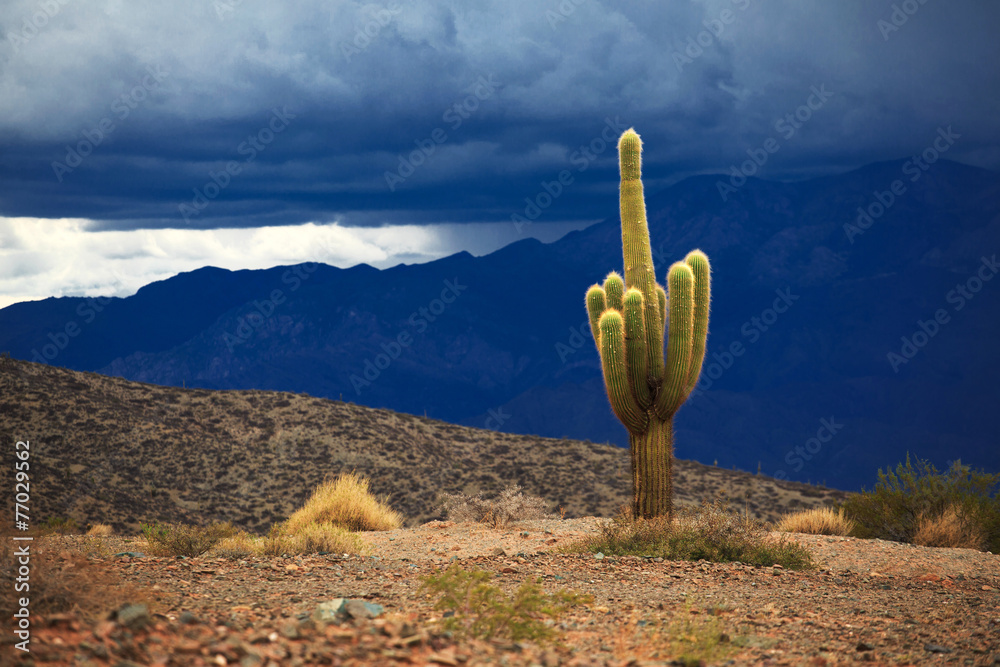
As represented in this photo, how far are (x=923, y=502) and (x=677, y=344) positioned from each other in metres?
8.90

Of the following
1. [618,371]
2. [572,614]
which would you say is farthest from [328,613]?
[618,371]

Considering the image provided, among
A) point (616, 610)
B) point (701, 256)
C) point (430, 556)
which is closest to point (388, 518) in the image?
point (430, 556)

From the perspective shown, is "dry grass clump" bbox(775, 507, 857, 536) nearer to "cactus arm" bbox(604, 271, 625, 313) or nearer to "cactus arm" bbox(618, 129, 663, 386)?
"cactus arm" bbox(618, 129, 663, 386)

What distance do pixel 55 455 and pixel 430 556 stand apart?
2223 cm

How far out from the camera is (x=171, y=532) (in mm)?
13289

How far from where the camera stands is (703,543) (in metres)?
13.4

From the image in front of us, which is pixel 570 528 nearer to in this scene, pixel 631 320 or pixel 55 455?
pixel 631 320

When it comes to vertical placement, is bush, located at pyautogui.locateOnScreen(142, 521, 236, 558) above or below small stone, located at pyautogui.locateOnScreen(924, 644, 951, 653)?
above

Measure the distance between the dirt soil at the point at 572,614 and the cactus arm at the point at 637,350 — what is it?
11.8ft

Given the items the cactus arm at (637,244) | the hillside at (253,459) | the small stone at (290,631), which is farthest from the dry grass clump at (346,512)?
the small stone at (290,631)

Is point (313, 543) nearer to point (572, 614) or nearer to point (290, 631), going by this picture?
point (572, 614)

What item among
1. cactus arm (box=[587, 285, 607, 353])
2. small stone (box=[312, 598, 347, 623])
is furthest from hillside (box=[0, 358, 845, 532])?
small stone (box=[312, 598, 347, 623])

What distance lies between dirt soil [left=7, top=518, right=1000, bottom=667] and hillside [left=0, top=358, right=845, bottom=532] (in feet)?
50.4

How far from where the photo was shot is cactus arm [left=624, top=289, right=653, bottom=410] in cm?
1655
